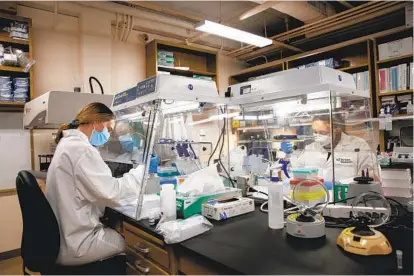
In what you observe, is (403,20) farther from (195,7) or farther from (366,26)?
(195,7)

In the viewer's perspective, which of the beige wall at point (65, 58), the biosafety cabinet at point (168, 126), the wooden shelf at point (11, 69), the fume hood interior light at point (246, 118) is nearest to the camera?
the biosafety cabinet at point (168, 126)

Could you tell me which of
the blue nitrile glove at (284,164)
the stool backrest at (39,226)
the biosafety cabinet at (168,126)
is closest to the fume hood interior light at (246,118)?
the biosafety cabinet at (168,126)

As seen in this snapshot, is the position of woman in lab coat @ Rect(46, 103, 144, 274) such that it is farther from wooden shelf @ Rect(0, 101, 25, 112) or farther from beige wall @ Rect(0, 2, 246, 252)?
beige wall @ Rect(0, 2, 246, 252)

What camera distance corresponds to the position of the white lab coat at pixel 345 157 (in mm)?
1848

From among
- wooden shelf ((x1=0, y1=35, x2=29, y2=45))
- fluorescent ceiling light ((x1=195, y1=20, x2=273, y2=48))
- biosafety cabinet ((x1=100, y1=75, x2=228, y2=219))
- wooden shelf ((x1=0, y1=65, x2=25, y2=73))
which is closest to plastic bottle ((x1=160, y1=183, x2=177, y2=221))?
biosafety cabinet ((x1=100, y1=75, x2=228, y2=219))

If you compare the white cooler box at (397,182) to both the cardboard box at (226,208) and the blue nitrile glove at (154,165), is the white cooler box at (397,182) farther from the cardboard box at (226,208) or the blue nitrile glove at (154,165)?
the blue nitrile glove at (154,165)

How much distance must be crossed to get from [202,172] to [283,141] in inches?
30.1

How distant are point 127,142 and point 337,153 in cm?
149

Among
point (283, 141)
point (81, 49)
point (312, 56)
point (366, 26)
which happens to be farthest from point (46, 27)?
point (366, 26)

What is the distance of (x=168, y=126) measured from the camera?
1870 millimetres

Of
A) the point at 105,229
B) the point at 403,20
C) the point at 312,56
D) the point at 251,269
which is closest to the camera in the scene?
the point at 251,269

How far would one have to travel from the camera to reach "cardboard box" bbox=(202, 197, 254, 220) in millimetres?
1331

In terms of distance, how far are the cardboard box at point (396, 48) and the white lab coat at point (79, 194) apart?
3.19 m

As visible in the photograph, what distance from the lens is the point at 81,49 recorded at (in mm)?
3275
